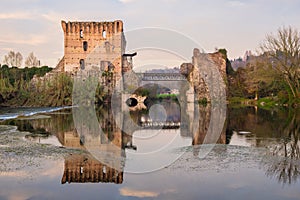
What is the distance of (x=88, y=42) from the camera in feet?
221

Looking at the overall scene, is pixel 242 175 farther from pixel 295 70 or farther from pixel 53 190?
pixel 295 70

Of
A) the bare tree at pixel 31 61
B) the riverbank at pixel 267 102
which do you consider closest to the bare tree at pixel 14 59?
the bare tree at pixel 31 61

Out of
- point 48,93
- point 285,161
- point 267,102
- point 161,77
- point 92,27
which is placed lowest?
point 285,161

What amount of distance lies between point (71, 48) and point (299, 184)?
62.3 meters

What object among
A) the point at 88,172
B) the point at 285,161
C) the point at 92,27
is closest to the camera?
the point at 88,172

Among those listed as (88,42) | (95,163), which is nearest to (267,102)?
(88,42)

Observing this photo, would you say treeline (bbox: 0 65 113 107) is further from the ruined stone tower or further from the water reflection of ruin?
the water reflection of ruin

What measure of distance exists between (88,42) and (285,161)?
197ft

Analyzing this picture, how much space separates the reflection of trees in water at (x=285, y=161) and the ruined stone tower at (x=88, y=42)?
5309cm

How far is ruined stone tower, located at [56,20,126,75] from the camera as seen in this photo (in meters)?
66.6

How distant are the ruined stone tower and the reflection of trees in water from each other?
174ft

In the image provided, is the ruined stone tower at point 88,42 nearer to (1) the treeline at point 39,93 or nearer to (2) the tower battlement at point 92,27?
(2) the tower battlement at point 92,27

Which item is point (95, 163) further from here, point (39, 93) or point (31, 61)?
point (31, 61)

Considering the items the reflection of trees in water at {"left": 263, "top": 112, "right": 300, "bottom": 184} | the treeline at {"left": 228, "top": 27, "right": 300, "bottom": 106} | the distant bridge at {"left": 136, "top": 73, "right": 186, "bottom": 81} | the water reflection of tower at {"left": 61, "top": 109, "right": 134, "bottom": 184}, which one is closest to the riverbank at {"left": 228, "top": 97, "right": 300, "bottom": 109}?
the treeline at {"left": 228, "top": 27, "right": 300, "bottom": 106}
